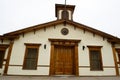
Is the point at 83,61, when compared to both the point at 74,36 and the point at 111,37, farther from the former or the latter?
the point at 111,37

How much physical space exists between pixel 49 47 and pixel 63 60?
1524mm

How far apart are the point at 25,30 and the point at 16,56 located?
2163 millimetres

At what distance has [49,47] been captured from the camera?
10258mm

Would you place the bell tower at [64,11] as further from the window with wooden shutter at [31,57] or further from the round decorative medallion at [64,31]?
the window with wooden shutter at [31,57]

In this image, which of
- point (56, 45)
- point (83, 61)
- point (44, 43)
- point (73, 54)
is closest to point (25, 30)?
point (44, 43)

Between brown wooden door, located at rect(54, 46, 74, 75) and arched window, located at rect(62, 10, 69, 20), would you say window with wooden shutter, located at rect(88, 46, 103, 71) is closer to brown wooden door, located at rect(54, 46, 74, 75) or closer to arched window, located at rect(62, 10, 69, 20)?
brown wooden door, located at rect(54, 46, 74, 75)

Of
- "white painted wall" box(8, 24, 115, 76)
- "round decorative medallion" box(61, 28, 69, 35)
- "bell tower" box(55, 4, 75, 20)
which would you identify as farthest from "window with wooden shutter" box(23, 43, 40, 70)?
"bell tower" box(55, 4, 75, 20)

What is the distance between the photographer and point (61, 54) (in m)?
10.3

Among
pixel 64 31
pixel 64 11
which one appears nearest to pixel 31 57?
pixel 64 31

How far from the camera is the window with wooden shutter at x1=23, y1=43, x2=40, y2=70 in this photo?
9.83 metres

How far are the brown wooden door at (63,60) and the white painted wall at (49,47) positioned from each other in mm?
653

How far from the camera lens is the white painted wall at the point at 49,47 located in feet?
31.9

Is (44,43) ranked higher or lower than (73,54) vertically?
higher

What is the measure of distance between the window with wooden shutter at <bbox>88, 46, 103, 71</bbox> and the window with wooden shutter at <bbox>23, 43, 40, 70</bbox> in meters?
4.38
